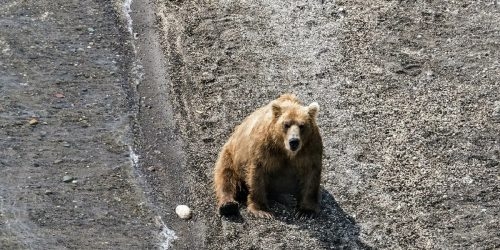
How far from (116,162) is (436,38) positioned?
503cm

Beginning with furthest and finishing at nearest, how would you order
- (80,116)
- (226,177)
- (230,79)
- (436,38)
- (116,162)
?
1. (436,38)
2. (230,79)
3. (80,116)
4. (116,162)
5. (226,177)

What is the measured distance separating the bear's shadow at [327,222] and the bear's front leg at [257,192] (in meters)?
0.13

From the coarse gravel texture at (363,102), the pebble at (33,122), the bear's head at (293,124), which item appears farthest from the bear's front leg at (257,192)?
the pebble at (33,122)

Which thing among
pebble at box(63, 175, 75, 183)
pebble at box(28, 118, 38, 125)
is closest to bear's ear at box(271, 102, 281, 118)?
pebble at box(63, 175, 75, 183)

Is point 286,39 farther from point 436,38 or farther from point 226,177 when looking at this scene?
point 226,177

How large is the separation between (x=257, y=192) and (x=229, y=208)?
32 cm

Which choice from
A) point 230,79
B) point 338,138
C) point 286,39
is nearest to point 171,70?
point 230,79

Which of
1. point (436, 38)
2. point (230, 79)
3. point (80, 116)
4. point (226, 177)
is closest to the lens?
point (226, 177)

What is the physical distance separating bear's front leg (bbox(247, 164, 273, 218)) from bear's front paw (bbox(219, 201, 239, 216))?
14 centimetres

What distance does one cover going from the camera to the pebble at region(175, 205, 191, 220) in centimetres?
929

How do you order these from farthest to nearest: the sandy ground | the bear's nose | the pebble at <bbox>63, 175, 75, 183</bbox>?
the pebble at <bbox>63, 175, 75, 183</bbox>
the sandy ground
the bear's nose

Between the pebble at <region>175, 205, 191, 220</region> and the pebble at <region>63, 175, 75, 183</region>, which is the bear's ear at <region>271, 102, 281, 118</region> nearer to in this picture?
the pebble at <region>175, 205, 191, 220</region>

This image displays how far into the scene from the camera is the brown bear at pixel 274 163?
8.77 m

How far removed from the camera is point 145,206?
9344 mm
